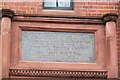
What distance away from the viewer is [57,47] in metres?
7.22

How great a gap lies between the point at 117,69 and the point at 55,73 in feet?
3.22

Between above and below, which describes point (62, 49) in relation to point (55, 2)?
below

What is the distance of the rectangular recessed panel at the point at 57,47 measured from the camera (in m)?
7.18

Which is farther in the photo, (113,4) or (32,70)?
(113,4)

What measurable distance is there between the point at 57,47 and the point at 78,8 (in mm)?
804

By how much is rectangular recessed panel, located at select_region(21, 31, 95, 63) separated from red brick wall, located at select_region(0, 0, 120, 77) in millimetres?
412

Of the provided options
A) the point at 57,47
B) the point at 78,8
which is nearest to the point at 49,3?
the point at 78,8

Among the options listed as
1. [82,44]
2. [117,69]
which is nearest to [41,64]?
[82,44]

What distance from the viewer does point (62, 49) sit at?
285 inches

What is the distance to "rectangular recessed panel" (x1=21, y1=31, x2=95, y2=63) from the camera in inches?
283

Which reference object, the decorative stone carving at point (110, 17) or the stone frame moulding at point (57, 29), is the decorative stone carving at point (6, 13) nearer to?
the stone frame moulding at point (57, 29)

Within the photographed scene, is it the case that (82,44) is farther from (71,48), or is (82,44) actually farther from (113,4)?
(113,4)

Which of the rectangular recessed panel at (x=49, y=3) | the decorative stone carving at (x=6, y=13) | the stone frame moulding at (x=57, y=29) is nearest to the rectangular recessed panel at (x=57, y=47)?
the stone frame moulding at (x=57, y=29)

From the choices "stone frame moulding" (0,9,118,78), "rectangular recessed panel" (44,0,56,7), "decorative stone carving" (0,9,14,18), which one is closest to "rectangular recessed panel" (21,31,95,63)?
"stone frame moulding" (0,9,118,78)
